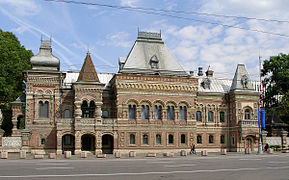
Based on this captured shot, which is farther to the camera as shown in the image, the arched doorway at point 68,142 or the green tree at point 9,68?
the green tree at point 9,68

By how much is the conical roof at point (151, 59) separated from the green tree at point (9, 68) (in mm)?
15807

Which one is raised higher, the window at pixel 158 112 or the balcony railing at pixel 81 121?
the window at pixel 158 112

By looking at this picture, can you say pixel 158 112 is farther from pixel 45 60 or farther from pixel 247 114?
pixel 45 60

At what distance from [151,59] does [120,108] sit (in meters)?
7.40

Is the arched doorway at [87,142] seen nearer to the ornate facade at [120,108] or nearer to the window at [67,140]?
the ornate facade at [120,108]

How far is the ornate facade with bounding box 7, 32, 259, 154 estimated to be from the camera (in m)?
38.2

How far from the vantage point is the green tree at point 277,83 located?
5422cm

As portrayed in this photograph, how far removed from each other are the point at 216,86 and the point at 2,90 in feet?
95.8

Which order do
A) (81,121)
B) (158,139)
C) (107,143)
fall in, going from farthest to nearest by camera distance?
(158,139)
(107,143)
(81,121)

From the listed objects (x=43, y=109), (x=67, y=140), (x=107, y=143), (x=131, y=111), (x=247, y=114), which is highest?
(x=43, y=109)

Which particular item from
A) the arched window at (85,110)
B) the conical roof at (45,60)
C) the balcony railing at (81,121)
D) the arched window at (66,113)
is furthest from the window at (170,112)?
the conical roof at (45,60)

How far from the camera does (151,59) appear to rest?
41.5m

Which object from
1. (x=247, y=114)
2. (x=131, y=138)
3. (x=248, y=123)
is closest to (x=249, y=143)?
(x=248, y=123)

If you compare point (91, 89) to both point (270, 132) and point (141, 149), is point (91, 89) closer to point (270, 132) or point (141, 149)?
point (141, 149)
